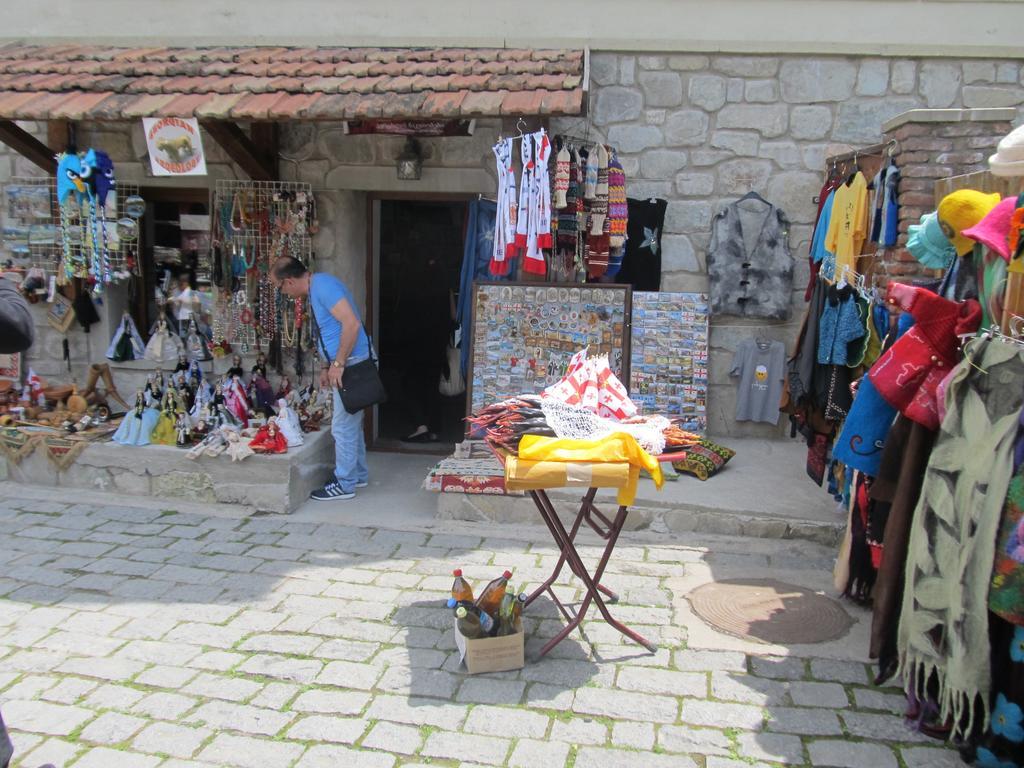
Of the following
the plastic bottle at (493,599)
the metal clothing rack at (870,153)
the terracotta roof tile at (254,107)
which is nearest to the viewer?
the plastic bottle at (493,599)

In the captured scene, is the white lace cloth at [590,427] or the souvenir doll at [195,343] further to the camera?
the souvenir doll at [195,343]

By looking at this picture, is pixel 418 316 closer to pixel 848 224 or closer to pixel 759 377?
pixel 759 377

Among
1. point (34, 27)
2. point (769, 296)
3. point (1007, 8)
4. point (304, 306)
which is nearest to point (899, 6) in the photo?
point (1007, 8)

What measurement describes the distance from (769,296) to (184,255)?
4984 millimetres

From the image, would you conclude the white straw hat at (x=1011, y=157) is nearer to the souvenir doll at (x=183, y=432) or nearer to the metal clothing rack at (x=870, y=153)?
the metal clothing rack at (x=870, y=153)

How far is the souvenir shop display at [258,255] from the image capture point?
6.89m

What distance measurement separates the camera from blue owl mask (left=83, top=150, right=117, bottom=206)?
6.41 metres

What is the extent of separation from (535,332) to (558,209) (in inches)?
37.0

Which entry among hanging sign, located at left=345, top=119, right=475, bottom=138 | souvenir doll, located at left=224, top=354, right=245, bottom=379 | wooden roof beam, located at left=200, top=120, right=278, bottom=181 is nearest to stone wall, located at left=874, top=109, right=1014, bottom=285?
hanging sign, located at left=345, top=119, right=475, bottom=138

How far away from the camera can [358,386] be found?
605 cm

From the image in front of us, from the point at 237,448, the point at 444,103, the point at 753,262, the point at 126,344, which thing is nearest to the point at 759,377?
the point at 753,262

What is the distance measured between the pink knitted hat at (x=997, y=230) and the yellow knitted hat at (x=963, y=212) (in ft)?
0.59

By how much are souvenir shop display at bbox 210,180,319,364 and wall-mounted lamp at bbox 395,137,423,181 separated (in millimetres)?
814

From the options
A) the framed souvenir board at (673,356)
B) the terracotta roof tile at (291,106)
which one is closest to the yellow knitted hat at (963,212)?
the framed souvenir board at (673,356)
